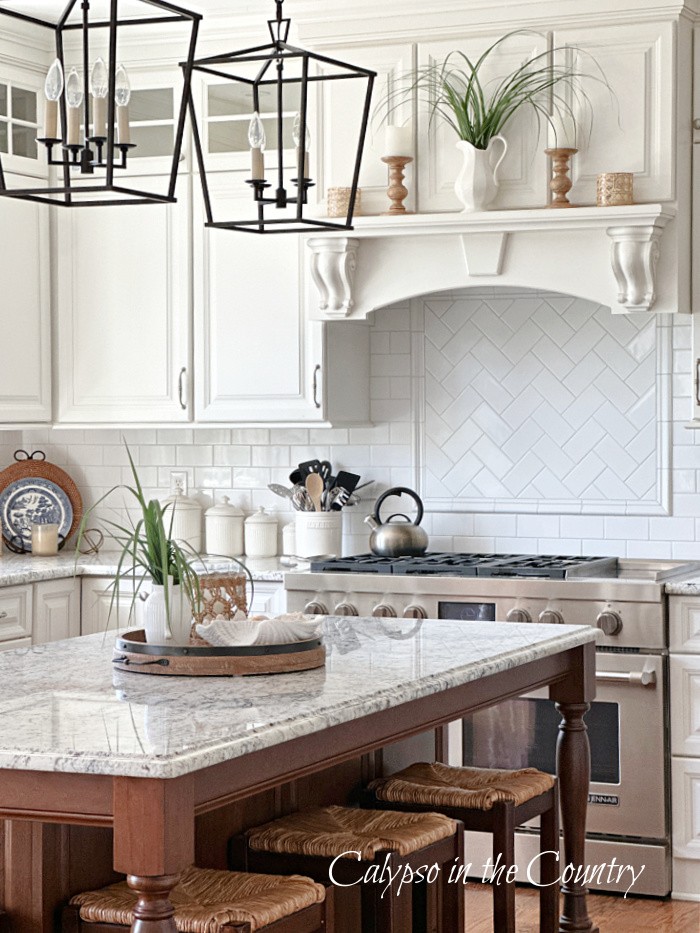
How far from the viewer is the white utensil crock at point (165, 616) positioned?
2.92 m

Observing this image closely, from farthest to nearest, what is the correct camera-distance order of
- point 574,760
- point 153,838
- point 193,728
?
point 574,760 < point 193,728 < point 153,838

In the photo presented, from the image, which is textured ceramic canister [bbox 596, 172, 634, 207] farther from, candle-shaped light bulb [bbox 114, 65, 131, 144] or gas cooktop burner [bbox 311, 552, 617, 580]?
candle-shaped light bulb [bbox 114, 65, 131, 144]

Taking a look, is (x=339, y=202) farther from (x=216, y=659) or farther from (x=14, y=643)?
(x=216, y=659)

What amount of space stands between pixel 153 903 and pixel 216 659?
2.49 feet

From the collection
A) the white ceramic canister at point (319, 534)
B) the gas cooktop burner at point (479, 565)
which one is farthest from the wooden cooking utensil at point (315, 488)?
the gas cooktop burner at point (479, 565)

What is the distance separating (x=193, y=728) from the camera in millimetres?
2287

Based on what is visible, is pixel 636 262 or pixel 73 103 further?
pixel 636 262

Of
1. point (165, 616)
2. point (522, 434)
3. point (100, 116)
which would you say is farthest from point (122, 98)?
point (522, 434)

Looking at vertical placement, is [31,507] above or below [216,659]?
above

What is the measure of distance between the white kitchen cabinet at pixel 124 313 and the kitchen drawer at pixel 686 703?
207 cm

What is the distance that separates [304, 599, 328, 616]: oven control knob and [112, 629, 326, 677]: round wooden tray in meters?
1.91

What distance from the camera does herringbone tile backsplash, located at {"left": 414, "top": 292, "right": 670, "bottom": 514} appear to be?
16.8ft

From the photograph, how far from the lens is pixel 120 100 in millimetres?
2514

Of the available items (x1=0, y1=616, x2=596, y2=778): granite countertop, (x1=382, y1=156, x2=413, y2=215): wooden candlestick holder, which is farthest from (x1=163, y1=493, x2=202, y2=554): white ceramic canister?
(x1=0, y1=616, x2=596, y2=778): granite countertop
